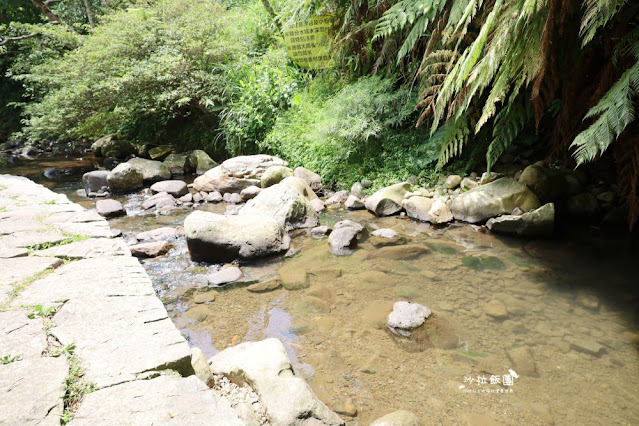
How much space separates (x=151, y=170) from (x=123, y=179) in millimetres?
687

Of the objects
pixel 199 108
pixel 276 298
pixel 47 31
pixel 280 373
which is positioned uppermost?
pixel 47 31

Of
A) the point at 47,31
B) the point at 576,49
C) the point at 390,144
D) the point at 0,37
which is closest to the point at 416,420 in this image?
the point at 576,49

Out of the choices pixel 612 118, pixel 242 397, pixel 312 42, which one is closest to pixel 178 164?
pixel 312 42

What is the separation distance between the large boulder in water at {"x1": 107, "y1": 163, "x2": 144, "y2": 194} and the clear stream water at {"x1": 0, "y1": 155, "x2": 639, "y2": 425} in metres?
3.57

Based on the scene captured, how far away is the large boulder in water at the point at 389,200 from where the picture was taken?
16.0ft

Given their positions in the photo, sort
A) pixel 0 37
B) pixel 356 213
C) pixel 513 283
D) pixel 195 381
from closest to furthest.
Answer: pixel 195 381 < pixel 513 283 < pixel 356 213 < pixel 0 37

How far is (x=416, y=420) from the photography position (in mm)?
1791

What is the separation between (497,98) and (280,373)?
2746mm

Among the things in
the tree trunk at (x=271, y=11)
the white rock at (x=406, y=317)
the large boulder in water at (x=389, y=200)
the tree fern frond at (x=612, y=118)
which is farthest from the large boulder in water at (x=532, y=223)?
the tree trunk at (x=271, y=11)

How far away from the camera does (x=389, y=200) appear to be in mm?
4871

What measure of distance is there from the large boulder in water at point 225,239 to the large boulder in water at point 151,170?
4.14 m

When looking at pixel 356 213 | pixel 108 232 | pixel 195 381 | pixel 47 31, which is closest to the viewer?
pixel 195 381

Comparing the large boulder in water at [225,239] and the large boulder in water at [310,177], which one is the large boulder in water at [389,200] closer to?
the large boulder in water at [310,177]

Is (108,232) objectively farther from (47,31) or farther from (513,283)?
(47,31)
